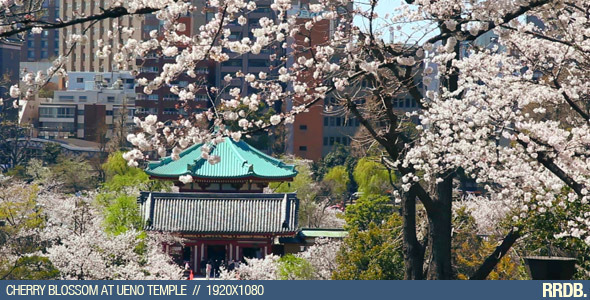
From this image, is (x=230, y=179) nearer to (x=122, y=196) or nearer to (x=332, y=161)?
(x=122, y=196)

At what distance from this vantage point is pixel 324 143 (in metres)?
68.2

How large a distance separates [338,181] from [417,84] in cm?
4320

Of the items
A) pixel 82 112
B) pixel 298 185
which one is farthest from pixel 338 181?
pixel 82 112

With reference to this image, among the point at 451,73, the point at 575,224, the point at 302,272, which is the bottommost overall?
the point at 302,272

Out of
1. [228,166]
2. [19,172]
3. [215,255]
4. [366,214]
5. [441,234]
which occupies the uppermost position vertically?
[228,166]

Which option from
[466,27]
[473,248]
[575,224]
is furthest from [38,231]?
[466,27]

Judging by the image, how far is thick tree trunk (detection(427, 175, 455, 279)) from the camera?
458 inches

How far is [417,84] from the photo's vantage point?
11164mm

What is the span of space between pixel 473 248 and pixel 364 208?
22.3 ft

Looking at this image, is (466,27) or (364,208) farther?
(364,208)

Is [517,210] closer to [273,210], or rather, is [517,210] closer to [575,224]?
[575,224]

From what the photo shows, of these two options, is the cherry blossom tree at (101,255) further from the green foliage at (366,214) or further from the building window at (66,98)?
the building window at (66,98)

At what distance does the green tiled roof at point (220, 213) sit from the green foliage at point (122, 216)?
1.00ft

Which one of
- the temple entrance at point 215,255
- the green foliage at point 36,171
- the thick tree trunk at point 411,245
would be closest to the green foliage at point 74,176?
the green foliage at point 36,171
